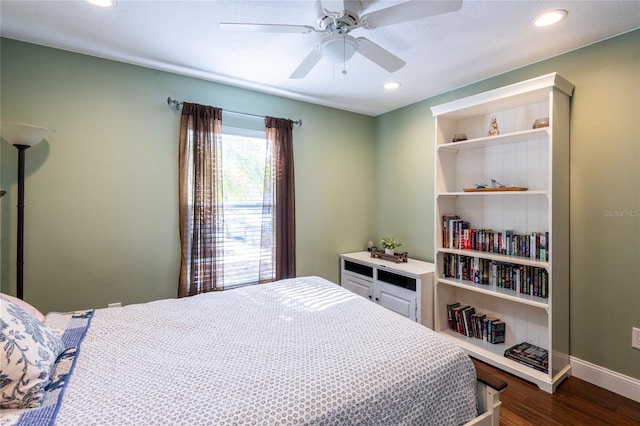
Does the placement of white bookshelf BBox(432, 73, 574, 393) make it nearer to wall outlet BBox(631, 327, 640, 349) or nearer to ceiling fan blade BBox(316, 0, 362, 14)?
wall outlet BBox(631, 327, 640, 349)

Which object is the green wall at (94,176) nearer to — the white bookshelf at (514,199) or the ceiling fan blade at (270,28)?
the ceiling fan blade at (270,28)

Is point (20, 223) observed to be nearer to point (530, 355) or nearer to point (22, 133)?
point (22, 133)

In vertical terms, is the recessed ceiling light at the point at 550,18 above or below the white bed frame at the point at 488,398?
above

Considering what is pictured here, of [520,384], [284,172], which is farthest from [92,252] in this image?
[520,384]

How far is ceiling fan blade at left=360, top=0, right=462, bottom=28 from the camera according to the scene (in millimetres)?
1386

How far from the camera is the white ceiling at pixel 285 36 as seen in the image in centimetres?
185

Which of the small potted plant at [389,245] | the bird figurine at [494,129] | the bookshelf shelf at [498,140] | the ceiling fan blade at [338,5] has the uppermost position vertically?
the ceiling fan blade at [338,5]

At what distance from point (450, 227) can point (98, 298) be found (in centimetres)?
316

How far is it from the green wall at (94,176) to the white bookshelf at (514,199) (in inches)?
86.3

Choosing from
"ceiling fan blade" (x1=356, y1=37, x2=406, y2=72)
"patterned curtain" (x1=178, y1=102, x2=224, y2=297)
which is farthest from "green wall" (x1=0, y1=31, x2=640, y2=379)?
"ceiling fan blade" (x1=356, y1=37, x2=406, y2=72)

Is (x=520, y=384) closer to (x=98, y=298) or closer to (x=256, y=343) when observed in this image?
(x=256, y=343)

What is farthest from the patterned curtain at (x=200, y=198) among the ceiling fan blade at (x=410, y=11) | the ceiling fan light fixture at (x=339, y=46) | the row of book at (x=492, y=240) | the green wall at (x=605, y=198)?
the green wall at (x=605, y=198)

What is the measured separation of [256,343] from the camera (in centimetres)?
143

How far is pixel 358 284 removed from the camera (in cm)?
352
